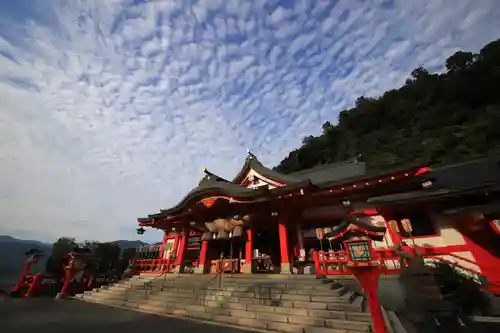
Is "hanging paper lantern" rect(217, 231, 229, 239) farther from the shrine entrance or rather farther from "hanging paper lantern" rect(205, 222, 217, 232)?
the shrine entrance

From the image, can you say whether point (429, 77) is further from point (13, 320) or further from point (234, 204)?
point (13, 320)

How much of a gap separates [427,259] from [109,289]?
17.0 m

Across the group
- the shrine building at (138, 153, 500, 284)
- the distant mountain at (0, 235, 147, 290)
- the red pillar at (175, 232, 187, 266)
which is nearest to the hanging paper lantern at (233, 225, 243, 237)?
the shrine building at (138, 153, 500, 284)

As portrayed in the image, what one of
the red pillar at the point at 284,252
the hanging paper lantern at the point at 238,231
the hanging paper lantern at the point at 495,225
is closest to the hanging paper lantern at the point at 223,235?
the hanging paper lantern at the point at 238,231

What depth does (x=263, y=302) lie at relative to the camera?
8.48 metres

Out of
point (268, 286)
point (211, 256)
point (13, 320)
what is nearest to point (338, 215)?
point (268, 286)

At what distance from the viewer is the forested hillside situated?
97.6 ft

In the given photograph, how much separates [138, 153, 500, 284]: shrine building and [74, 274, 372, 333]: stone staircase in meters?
1.56

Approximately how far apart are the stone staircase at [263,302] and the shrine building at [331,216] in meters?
1.56

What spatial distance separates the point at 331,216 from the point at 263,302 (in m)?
5.85

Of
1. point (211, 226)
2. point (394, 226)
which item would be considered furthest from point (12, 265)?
point (394, 226)

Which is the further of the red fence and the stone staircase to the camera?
the red fence

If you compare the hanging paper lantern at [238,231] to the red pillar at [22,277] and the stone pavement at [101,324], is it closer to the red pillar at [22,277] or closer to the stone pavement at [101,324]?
the stone pavement at [101,324]

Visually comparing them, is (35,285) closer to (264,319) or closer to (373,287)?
(264,319)
